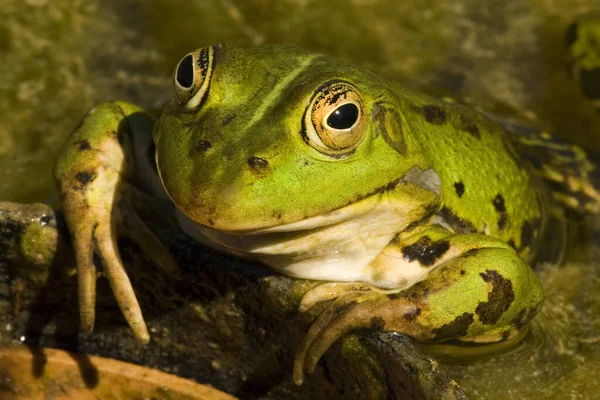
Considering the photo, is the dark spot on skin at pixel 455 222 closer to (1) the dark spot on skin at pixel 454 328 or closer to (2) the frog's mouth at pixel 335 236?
(2) the frog's mouth at pixel 335 236

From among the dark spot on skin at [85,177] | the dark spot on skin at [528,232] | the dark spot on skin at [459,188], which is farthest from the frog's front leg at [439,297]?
the dark spot on skin at [85,177]

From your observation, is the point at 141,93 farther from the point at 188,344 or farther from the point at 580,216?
the point at 580,216

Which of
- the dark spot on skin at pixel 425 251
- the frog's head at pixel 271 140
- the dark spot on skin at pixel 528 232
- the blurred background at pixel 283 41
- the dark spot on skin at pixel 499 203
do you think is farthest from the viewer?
the blurred background at pixel 283 41

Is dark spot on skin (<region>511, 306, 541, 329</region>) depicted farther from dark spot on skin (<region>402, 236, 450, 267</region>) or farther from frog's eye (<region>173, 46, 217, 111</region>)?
frog's eye (<region>173, 46, 217, 111</region>)

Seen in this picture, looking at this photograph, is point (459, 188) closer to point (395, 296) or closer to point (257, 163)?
point (395, 296)

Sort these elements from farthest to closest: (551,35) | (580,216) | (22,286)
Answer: (551,35)
(580,216)
(22,286)

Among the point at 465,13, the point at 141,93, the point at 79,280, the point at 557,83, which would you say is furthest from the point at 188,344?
the point at 465,13

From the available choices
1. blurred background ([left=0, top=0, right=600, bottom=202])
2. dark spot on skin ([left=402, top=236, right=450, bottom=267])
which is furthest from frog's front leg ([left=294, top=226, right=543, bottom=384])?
blurred background ([left=0, top=0, right=600, bottom=202])

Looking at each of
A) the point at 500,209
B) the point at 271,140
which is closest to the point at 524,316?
the point at 500,209
